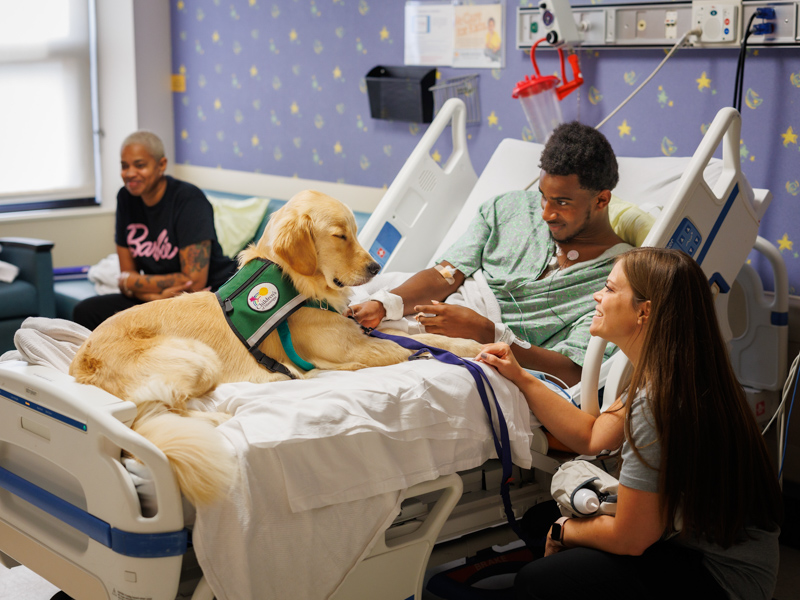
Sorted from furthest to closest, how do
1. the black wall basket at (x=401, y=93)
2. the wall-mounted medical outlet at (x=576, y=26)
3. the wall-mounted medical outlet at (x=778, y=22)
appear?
the black wall basket at (x=401, y=93) < the wall-mounted medical outlet at (x=576, y=26) < the wall-mounted medical outlet at (x=778, y=22)

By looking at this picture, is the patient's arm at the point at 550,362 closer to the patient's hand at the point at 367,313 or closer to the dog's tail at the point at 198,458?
the patient's hand at the point at 367,313

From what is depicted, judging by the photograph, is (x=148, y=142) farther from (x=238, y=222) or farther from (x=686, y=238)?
(x=686, y=238)

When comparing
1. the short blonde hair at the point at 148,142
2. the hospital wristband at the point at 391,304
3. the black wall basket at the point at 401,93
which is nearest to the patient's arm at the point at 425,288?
the hospital wristband at the point at 391,304

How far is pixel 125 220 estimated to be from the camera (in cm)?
352

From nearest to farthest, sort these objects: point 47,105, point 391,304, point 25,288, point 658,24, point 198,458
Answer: point 198,458 → point 391,304 → point 658,24 → point 25,288 → point 47,105

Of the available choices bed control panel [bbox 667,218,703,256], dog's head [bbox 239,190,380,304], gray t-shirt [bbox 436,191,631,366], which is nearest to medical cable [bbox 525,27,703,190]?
gray t-shirt [bbox 436,191,631,366]

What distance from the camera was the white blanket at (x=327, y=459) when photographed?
1.49 metres

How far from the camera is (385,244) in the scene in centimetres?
285

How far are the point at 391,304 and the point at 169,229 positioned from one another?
1.58 m

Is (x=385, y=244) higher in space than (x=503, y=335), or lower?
higher

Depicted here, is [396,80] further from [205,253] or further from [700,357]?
[700,357]

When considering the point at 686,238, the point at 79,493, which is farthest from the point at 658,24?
the point at 79,493

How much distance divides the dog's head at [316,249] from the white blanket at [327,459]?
24 cm

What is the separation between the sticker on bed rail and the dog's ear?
0.88 meters
